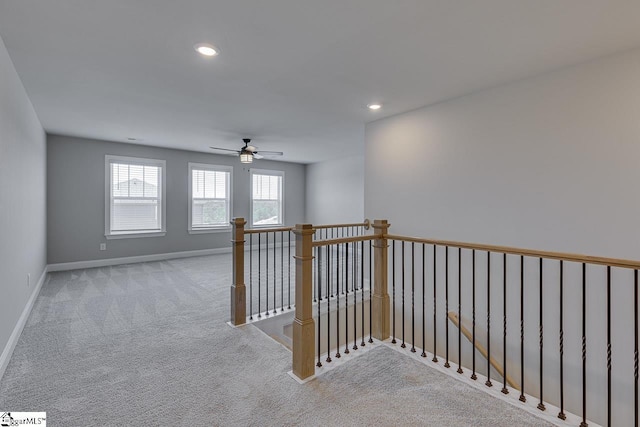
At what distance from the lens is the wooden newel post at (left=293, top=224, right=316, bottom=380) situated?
218 cm

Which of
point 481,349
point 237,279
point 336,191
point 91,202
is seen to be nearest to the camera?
point 237,279

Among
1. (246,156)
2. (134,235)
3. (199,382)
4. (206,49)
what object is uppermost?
(206,49)

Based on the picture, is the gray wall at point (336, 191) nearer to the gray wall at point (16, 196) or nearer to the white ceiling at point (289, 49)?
the white ceiling at point (289, 49)

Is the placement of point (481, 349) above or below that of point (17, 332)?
below

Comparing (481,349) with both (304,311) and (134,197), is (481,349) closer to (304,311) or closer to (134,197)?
(304,311)

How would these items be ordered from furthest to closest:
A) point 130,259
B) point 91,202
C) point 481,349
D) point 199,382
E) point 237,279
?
point 130,259
point 91,202
point 481,349
point 237,279
point 199,382

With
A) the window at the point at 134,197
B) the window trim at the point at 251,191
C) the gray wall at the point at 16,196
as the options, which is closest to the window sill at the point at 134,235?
the window at the point at 134,197

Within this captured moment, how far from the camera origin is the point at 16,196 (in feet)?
9.57

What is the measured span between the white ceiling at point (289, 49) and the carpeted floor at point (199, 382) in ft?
8.19

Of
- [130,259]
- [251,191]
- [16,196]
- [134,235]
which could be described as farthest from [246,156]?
[130,259]

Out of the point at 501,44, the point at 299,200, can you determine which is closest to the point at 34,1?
the point at 501,44

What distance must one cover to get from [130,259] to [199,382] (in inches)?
198

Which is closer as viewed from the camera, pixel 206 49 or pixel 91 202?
pixel 206 49

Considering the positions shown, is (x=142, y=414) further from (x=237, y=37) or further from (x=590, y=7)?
(x=590, y=7)
